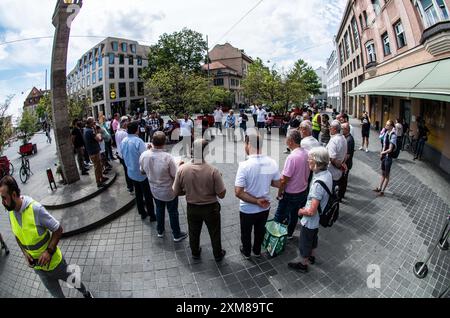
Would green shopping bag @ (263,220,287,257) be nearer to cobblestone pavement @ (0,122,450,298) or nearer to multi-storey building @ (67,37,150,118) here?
cobblestone pavement @ (0,122,450,298)

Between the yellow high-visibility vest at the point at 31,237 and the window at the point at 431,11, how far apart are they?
13538 mm

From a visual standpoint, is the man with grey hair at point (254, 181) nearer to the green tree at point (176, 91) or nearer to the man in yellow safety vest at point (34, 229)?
the man in yellow safety vest at point (34, 229)

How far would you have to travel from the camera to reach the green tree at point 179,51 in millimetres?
→ 40094

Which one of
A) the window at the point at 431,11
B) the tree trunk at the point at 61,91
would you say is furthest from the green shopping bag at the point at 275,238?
the window at the point at 431,11

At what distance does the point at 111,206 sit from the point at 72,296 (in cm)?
239

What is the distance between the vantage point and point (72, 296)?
3078 mm

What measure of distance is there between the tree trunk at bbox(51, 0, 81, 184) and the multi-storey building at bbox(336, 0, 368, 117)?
78.1 feet

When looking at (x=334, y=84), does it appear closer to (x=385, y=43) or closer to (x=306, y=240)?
(x=385, y=43)

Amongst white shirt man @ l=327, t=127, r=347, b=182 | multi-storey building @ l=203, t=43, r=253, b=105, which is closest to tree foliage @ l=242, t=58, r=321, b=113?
white shirt man @ l=327, t=127, r=347, b=182

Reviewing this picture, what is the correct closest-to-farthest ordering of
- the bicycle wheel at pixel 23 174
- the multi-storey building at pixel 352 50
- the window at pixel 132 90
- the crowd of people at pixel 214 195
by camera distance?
the crowd of people at pixel 214 195 → the bicycle wheel at pixel 23 174 → the multi-storey building at pixel 352 50 → the window at pixel 132 90

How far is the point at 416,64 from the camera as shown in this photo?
10539 mm

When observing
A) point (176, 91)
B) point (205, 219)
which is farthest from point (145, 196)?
point (176, 91)
